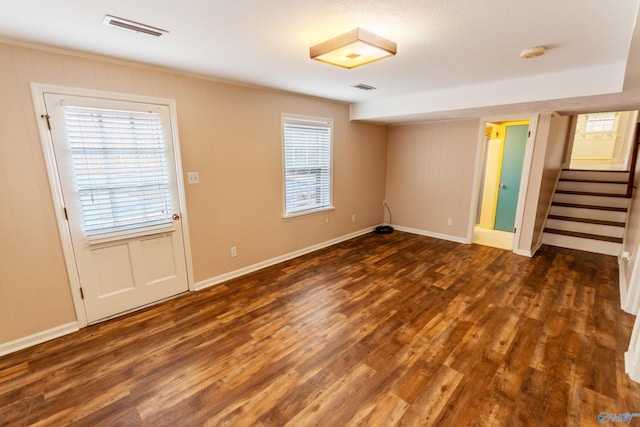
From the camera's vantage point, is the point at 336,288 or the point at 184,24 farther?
the point at 336,288

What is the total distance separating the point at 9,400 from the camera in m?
1.84

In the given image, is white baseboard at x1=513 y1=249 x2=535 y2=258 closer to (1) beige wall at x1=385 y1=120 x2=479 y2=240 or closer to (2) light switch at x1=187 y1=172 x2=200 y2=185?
(1) beige wall at x1=385 y1=120 x2=479 y2=240

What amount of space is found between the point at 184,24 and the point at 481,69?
2.59 m

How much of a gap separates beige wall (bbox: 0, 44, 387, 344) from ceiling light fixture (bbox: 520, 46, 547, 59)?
257 centimetres

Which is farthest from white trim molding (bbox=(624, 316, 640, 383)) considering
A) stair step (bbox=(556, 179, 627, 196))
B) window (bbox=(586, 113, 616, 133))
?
window (bbox=(586, 113, 616, 133))

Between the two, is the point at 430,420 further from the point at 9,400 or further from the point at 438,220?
the point at 438,220

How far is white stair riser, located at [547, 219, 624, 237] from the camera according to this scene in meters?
4.44

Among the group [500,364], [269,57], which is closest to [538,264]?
[500,364]

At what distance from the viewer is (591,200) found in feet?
16.2

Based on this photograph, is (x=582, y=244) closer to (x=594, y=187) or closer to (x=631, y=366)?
(x=594, y=187)

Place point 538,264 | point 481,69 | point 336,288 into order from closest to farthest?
point 481,69 < point 336,288 < point 538,264

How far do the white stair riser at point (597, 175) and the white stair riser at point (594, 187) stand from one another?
0.74ft

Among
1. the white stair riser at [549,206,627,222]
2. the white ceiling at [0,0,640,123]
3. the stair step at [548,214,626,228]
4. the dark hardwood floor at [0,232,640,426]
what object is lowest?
the dark hardwood floor at [0,232,640,426]

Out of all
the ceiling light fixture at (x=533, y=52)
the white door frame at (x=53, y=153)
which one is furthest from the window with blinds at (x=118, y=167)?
the ceiling light fixture at (x=533, y=52)
